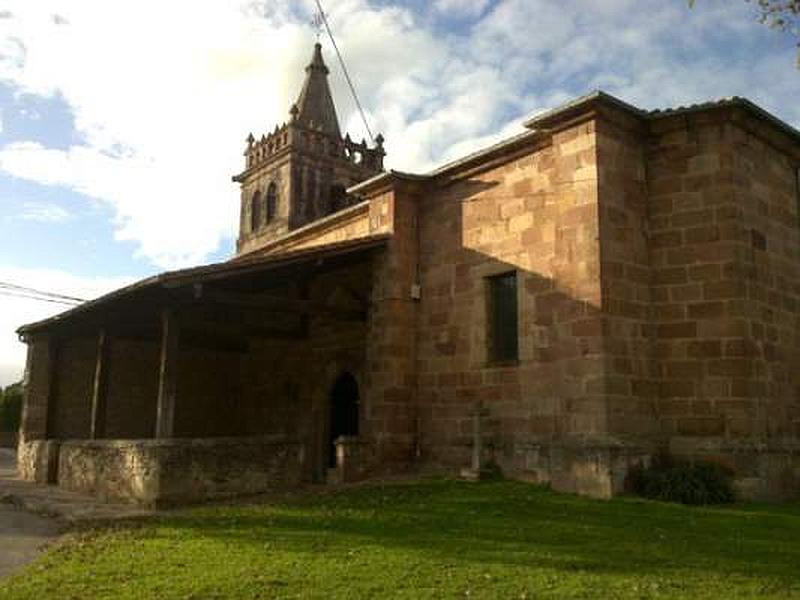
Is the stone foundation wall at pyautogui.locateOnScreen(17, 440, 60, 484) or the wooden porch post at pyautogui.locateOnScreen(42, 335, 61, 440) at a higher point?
the wooden porch post at pyautogui.locateOnScreen(42, 335, 61, 440)

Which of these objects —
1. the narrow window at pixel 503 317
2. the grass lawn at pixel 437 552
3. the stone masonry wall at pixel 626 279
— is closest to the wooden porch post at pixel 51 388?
the grass lawn at pixel 437 552

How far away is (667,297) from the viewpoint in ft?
35.4

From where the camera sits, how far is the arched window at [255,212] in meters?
32.9

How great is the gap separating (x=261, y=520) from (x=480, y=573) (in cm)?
336

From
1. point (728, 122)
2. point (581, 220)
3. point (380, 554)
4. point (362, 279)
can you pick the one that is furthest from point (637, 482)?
point (362, 279)

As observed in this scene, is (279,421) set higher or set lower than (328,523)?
higher

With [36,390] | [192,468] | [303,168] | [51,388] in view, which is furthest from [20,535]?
[303,168]

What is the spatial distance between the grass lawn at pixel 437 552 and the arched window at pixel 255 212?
79.5 feet

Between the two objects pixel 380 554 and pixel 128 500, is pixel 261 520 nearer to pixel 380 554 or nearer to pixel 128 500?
pixel 380 554

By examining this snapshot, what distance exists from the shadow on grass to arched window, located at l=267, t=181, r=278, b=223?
22.7 meters

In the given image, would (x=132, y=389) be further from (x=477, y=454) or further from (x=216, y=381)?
(x=477, y=454)

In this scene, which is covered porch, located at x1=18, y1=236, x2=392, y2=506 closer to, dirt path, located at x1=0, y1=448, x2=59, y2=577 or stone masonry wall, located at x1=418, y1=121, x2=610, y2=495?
stone masonry wall, located at x1=418, y1=121, x2=610, y2=495

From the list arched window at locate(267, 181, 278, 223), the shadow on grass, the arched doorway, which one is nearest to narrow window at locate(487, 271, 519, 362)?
the shadow on grass

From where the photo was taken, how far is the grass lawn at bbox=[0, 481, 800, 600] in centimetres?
564
